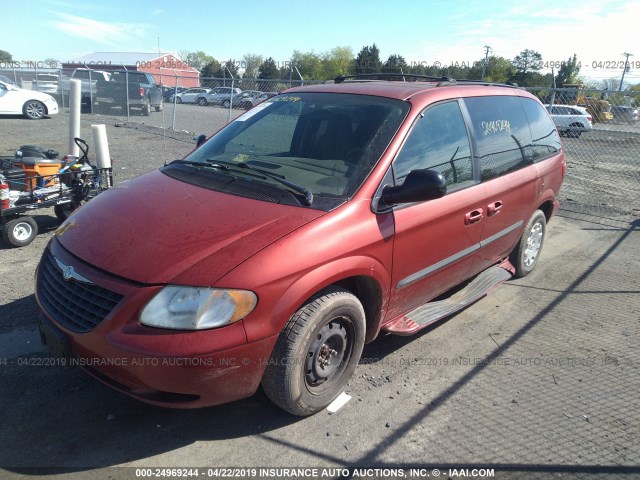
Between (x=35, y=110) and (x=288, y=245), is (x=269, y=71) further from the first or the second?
(x=288, y=245)

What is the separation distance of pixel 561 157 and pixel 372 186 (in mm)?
3366

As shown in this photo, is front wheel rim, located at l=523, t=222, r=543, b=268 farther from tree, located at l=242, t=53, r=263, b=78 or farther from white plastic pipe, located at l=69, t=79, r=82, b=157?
tree, located at l=242, t=53, r=263, b=78

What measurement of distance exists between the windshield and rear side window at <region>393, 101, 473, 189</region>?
16cm

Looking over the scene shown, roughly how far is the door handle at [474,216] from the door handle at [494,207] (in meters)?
0.13

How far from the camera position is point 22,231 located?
5.43 meters

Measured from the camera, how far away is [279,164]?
11.1ft

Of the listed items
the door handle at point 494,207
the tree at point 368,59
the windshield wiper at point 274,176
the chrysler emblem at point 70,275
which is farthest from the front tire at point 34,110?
the tree at point 368,59

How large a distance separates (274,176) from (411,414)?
1.75 meters

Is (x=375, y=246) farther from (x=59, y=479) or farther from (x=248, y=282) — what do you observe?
(x=59, y=479)

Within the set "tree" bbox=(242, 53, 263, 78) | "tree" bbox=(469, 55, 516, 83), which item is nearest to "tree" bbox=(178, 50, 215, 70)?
"tree" bbox=(242, 53, 263, 78)

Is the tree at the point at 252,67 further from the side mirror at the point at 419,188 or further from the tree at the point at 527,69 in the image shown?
the side mirror at the point at 419,188

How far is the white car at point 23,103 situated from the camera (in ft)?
59.3

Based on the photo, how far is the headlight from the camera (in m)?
2.34

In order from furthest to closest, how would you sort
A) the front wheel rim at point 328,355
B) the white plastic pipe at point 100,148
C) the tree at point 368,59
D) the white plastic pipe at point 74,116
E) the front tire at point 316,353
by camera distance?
the tree at point 368,59
the white plastic pipe at point 74,116
the white plastic pipe at point 100,148
the front wheel rim at point 328,355
the front tire at point 316,353
